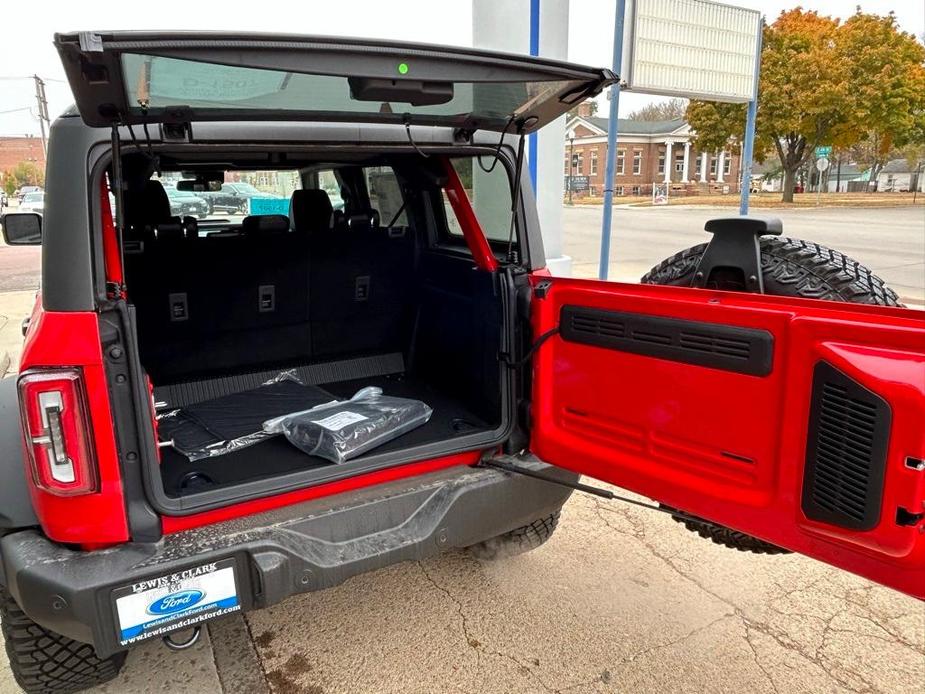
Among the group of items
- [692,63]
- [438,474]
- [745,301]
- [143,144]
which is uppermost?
[692,63]

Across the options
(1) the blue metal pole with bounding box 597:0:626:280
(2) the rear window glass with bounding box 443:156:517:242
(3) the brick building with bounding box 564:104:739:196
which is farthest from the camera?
(3) the brick building with bounding box 564:104:739:196

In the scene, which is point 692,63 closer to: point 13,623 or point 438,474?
point 438,474

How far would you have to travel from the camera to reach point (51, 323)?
189 centimetres

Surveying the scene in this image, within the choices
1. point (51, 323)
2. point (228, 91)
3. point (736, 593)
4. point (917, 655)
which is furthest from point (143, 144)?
point (917, 655)

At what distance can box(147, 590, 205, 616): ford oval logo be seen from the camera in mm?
1919

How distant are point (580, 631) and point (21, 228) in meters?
2.82

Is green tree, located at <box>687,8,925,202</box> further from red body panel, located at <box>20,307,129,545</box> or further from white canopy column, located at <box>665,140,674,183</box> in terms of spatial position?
red body panel, located at <box>20,307,129,545</box>

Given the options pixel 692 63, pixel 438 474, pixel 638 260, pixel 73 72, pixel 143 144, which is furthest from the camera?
pixel 638 260

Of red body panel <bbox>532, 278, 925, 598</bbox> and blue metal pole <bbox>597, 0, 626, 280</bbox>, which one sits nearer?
red body panel <bbox>532, 278, 925, 598</bbox>

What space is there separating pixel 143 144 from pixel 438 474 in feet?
4.85

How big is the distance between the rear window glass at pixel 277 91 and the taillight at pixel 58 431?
805 mm

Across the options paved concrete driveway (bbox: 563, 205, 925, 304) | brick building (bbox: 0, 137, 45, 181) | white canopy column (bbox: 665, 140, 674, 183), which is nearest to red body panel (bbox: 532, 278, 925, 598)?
paved concrete driveway (bbox: 563, 205, 925, 304)

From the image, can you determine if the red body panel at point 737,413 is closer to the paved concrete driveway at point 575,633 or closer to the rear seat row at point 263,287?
the paved concrete driveway at point 575,633

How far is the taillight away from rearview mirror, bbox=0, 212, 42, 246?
1.20 m
